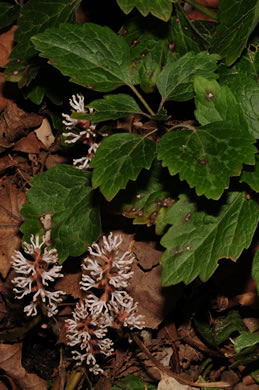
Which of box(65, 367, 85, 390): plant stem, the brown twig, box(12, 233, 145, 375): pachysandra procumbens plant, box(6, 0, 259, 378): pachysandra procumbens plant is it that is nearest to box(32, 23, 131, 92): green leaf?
box(6, 0, 259, 378): pachysandra procumbens plant

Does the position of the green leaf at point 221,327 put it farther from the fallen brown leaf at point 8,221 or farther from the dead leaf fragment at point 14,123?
the dead leaf fragment at point 14,123

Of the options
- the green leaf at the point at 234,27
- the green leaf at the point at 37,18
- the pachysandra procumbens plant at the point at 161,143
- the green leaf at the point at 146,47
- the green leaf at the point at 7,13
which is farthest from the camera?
the green leaf at the point at 7,13

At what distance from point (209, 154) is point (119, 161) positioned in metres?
0.37

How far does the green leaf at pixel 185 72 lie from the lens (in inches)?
92.8

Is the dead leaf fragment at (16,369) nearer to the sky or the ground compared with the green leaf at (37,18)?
nearer to the ground

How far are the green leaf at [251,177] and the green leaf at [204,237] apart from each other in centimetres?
12

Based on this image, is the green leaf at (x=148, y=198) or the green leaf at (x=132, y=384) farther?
the green leaf at (x=132, y=384)

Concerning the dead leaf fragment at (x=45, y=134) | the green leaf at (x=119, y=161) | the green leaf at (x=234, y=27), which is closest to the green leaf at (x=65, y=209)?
the green leaf at (x=119, y=161)

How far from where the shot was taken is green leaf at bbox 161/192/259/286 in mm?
2225

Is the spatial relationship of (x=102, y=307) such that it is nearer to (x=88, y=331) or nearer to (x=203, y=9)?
(x=88, y=331)

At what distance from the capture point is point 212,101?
87.8 inches

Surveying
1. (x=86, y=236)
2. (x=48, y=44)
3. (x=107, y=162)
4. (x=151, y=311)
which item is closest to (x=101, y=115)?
(x=107, y=162)

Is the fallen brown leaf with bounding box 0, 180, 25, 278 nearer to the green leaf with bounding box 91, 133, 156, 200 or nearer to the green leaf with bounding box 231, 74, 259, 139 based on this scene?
the green leaf with bounding box 91, 133, 156, 200

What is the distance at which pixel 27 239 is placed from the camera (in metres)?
2.57
